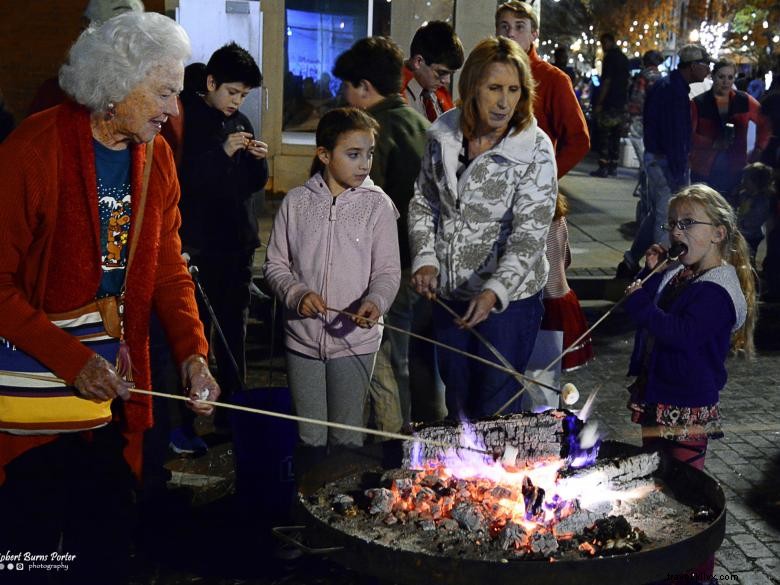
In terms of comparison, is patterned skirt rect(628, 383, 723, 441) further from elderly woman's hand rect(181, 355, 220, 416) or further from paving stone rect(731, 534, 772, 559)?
A: elderly woman's hand rect(181, 355, 220, 416)

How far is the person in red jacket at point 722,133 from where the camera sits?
11.6m

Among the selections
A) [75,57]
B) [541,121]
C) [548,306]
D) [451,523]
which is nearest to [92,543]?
[451,523]

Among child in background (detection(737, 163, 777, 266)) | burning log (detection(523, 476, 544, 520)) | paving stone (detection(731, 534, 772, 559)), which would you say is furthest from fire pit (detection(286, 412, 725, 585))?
child in background (detection(737, 163, 777, 266))

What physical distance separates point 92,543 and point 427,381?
2.78 meters

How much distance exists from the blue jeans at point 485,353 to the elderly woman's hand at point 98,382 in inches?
70.0

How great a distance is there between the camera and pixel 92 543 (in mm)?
3711

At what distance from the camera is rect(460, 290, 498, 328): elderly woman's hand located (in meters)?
4.44

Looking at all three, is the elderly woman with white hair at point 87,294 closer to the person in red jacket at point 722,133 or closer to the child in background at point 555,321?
the child in background at point 555,321

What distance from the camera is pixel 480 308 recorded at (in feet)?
14.6

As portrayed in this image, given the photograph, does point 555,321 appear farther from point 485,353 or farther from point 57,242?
point 57,242

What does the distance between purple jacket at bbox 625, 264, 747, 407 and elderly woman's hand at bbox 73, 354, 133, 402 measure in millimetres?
2223

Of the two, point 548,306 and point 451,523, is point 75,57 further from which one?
point 548,306

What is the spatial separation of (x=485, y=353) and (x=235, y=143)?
→ 1.98 meters

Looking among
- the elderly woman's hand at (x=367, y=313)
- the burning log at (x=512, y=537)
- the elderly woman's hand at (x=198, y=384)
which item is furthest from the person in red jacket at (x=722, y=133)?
the elderly woman's hand at (x=198, y=384)
